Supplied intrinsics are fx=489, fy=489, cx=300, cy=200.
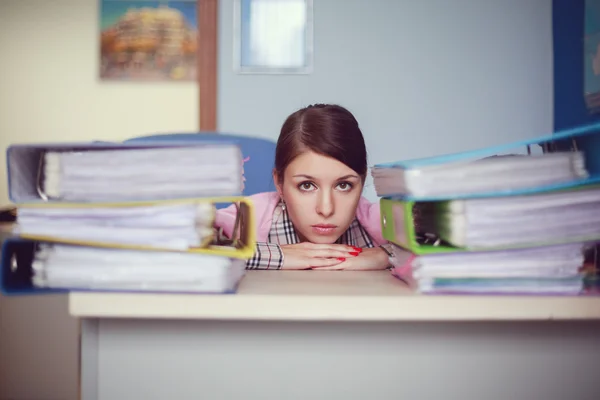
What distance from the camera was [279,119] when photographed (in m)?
2.00

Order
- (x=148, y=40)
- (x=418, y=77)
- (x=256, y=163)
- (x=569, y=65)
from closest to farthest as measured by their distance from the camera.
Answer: (x=256, y=163) → (x=569, y=65) → (x=418, y=77) → (x=148, y=40)

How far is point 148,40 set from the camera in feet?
12.6

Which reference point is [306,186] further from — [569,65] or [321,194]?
[569,65]

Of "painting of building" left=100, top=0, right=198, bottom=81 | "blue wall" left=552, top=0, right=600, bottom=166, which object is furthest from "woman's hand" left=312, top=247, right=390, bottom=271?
"painting of building" left=100, top=0, right=198, bottom=81

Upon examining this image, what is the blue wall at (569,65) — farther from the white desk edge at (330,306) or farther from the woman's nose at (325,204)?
the white desk edge at (330,306)

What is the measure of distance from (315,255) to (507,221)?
0.38 meters

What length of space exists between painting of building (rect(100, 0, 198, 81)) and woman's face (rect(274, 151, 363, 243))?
305 centimetres

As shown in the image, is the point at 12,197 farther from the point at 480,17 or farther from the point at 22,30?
the point at 22,30

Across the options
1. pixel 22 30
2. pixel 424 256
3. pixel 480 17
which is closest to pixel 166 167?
pixel 424 256

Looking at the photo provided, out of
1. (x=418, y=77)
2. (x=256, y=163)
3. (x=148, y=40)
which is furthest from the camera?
(x=148, y=40)

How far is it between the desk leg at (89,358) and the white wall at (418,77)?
1546 millimetres

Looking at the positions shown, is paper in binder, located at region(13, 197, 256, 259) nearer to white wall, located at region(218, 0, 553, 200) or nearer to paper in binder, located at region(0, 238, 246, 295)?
paper in binder, located at region(0, 238, 246, 295)

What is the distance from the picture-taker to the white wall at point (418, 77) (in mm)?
2010

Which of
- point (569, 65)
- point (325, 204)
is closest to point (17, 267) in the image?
point (325, 204)
